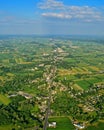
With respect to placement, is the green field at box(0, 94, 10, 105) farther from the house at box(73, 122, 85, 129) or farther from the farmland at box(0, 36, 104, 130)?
the house at box(73, 122, 85, 129)

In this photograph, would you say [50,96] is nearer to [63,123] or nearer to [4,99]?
[4,99]

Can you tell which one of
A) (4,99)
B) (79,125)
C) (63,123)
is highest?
(4,99)

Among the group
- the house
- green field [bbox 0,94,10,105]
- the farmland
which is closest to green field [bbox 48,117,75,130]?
the farmland

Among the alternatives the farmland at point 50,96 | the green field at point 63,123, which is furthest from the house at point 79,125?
the green field at point 63,123

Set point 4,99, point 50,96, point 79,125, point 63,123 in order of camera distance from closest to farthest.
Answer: point 79,125
point 63,123
point 4,99
point 50,96

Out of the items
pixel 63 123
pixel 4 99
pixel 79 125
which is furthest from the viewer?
pixel 4 99

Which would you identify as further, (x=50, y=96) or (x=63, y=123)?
(x=50, y=96)

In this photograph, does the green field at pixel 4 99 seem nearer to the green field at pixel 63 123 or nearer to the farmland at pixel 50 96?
the farmland at pixel 50 96

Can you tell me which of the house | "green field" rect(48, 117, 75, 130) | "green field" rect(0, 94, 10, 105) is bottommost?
the house

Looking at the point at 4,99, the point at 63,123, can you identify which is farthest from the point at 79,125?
the point at 4,99

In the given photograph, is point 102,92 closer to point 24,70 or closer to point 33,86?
point 33,86

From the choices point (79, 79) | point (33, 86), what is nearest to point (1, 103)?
point (33, 86)
